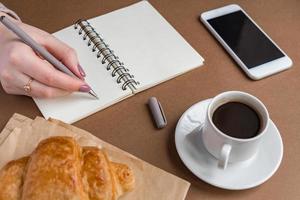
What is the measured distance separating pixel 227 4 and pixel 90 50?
1.06 feet

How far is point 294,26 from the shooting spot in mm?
877

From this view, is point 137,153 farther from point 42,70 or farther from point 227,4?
point 227,4

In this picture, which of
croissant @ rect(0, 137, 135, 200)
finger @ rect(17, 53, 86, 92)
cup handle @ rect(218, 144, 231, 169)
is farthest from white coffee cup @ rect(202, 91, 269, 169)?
finger @ rect(17, 53, 86, 92)

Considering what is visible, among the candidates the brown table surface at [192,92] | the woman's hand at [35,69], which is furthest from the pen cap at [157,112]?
the woman's hand at [35,69]

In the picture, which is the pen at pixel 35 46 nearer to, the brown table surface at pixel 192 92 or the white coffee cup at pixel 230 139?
the brown table surface at pixel 192 92

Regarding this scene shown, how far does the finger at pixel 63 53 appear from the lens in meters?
0.74

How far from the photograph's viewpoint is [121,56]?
800 mm

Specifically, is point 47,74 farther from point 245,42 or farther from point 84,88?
point 245,42

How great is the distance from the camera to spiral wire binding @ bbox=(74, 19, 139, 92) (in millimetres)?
754

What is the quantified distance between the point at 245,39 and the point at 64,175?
0.46 meters

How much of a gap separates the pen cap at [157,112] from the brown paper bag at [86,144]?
0.09 meters

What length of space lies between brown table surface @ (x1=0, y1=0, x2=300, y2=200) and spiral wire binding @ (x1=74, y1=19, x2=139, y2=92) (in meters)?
0.03

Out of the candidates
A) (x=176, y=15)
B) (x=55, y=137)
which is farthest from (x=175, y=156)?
(x=176, y=15)

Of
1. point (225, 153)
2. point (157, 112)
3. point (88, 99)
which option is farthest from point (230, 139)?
point (88, 99)
